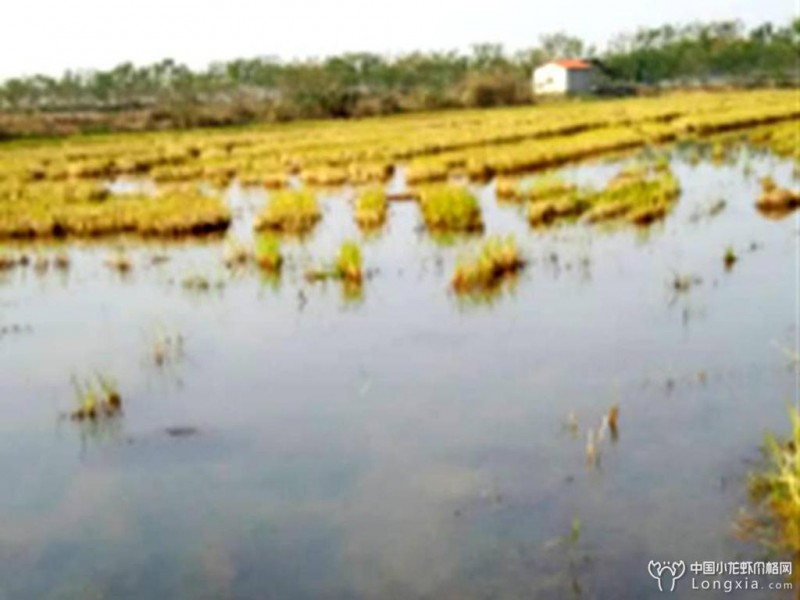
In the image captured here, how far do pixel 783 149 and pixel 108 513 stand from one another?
68.7 feet

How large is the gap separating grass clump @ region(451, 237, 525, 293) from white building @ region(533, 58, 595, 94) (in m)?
62.3

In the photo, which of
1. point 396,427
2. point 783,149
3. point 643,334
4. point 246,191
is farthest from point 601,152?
point 396,427

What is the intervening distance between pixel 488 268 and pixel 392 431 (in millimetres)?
4549

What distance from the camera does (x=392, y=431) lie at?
6.79m

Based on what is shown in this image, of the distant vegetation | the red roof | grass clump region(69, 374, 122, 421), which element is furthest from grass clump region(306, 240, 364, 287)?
the red roof

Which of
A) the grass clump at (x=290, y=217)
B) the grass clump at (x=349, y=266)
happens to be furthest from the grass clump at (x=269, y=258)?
the grass clump at (x=290, y=217)

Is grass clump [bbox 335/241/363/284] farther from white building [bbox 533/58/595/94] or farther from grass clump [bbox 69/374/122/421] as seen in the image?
white building [bbox 533/58/595/94]

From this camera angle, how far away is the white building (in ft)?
240

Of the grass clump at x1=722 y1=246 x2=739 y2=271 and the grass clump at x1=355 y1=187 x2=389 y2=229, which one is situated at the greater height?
the grass clump at x1=355 y1=187 x2=389 y2=229

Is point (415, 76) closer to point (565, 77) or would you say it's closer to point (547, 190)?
point (565, 77)

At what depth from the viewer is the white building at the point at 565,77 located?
73000mm

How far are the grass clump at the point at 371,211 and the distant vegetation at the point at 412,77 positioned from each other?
3470 cm

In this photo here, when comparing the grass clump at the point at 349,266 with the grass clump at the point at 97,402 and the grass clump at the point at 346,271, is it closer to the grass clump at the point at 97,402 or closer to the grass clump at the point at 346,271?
the grass clump at the point at 346,271

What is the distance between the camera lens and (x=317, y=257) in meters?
12.9
